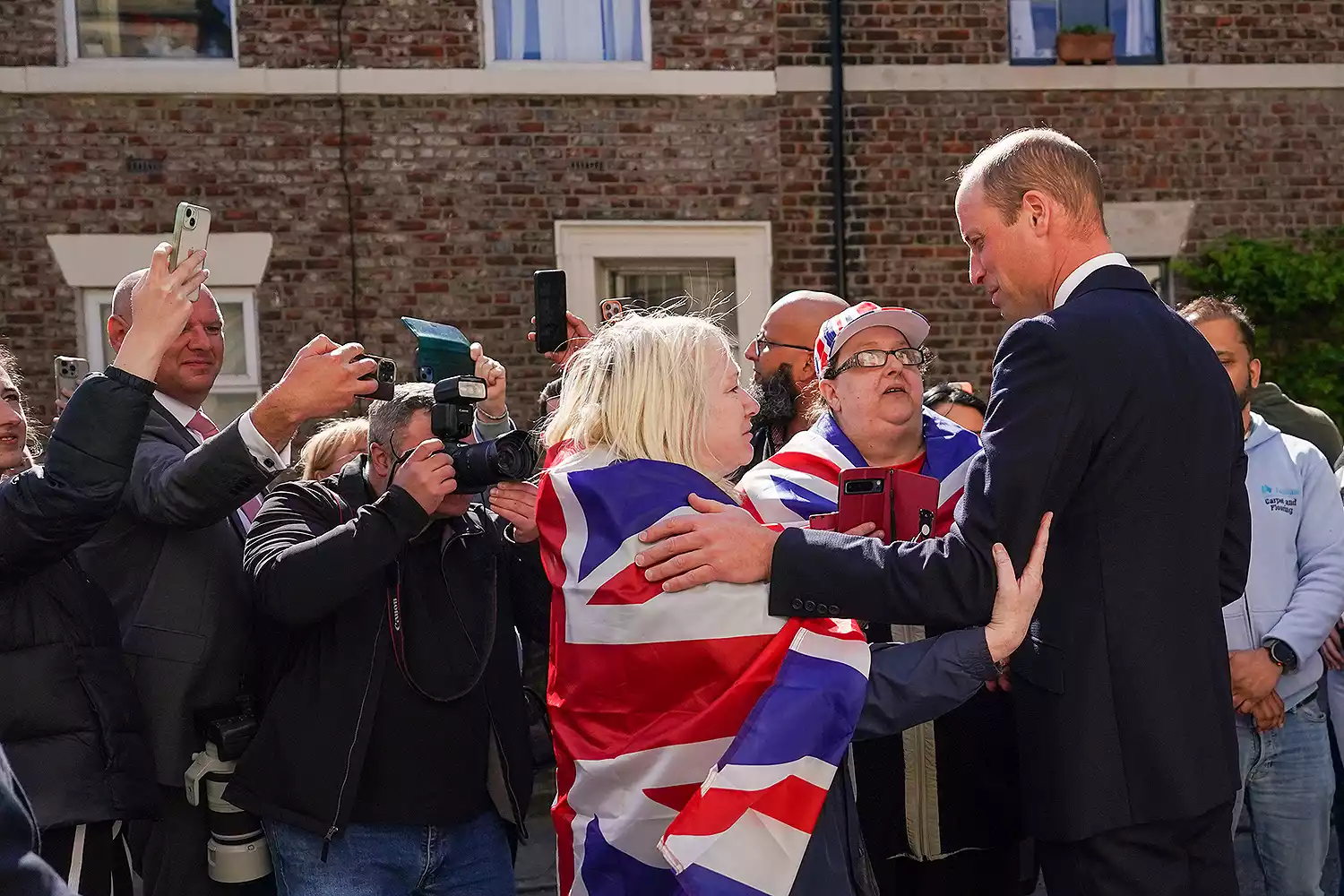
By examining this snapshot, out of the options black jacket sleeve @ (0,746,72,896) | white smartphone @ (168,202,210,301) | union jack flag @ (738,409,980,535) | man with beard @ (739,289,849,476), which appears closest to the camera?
black jacket sleeve @ (0,746,72,896)

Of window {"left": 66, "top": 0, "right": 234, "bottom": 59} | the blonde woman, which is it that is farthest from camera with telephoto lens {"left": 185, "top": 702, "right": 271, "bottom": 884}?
window {"left": 66, "top": 0, "right": 234, "bottom": 59}

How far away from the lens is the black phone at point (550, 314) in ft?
12.2

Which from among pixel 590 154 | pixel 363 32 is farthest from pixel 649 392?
pixel 363 32

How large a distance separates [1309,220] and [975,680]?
7753 mm

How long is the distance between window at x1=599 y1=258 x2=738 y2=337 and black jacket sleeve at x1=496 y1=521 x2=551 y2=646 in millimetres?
5407

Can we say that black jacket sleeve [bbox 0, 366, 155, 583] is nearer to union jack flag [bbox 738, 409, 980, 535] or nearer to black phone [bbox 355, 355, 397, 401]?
Answer: black phone [bbox 355, 355, 397, 401]

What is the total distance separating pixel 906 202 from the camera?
860 cm

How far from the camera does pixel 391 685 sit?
303 centimetres

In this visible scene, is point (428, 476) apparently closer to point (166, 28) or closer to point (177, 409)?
point (177, 409)

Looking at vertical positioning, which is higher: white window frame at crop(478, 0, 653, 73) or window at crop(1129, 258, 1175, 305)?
white window frame at crop(478, 0, 653, 73)

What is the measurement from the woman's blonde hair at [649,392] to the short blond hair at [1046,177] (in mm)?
661

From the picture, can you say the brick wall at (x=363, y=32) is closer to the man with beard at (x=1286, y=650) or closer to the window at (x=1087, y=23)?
the window at (x=1087, y=23)

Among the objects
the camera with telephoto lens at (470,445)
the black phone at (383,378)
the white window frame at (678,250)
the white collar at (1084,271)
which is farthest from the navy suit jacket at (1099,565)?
the white window frame at (678,250)

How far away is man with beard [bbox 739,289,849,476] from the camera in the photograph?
14.6 ft
